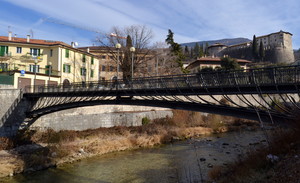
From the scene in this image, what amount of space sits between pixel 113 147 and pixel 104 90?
8086 millimetres

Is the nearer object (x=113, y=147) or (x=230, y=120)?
(x=113, y=147)

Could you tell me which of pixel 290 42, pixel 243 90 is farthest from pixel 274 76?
pixel 290 42

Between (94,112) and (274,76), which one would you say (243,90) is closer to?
(274,76)

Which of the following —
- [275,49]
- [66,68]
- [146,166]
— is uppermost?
[275,49]

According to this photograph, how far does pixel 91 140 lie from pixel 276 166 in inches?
702

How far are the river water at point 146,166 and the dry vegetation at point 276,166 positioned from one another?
2.84 meters

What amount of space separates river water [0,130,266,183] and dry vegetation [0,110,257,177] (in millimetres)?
1159

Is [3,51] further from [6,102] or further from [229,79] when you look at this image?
[229,79]

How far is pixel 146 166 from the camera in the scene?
16797 mm

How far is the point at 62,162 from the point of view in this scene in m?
17.9

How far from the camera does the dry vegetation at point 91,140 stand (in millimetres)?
17594

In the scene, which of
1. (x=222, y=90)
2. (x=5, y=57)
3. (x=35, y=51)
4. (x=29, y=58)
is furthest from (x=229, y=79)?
(x=5, y=57)

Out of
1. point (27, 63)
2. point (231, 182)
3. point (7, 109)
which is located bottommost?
point (231, 182)

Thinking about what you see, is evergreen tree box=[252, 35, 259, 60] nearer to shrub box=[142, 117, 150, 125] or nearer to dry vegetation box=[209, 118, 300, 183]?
shrub box=[142, 117, 150, 125]
